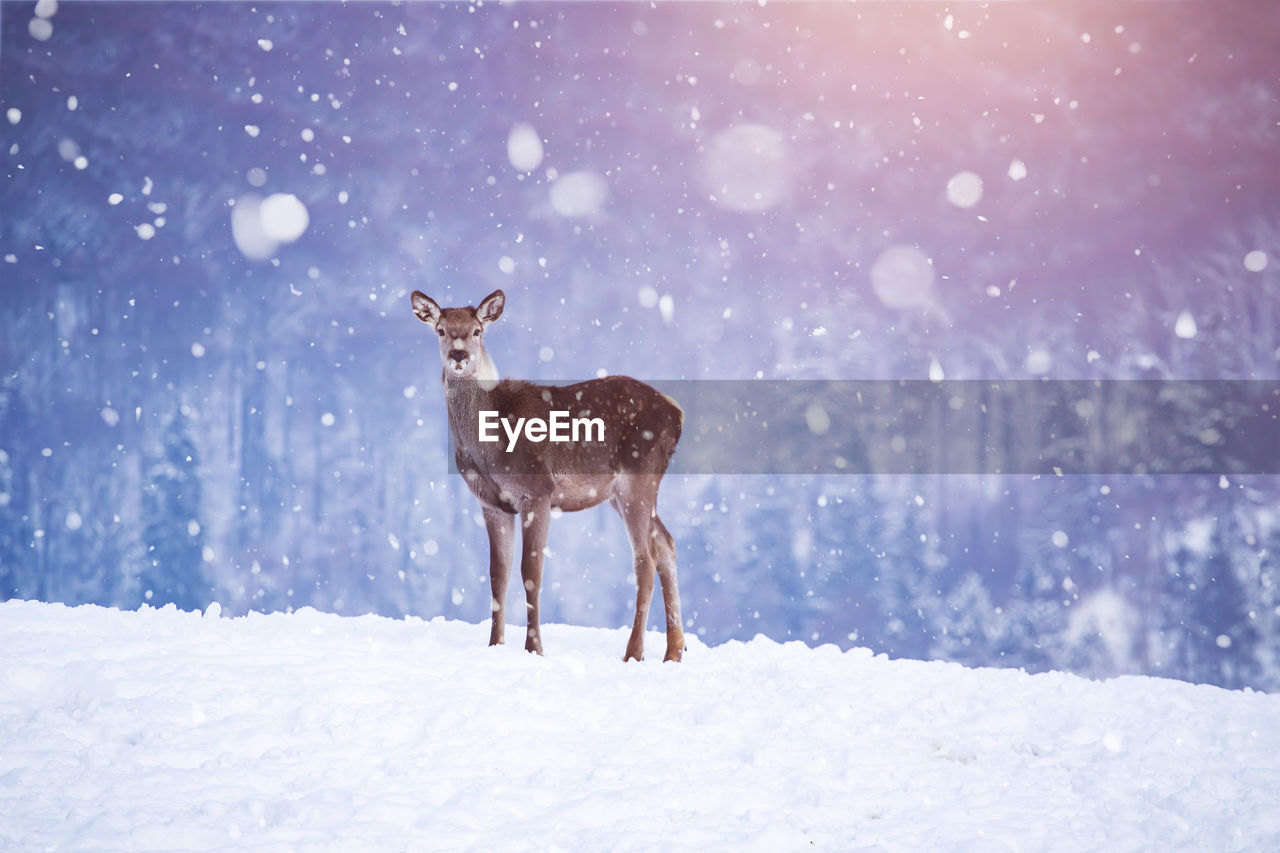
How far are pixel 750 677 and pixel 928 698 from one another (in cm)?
130

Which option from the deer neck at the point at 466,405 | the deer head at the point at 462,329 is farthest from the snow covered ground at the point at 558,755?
the deer head at the point at 462,329

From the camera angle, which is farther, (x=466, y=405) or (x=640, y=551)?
(x=640, y=551)

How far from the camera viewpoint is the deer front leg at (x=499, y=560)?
22.8ft

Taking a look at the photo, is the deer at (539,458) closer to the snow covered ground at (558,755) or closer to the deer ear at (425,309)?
the deer ear at (425,309)

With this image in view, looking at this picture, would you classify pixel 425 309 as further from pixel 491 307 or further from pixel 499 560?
pixel 499 560

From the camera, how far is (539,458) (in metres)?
6.97

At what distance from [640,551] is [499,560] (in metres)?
1.18

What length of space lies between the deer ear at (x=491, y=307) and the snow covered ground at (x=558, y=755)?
104 inches

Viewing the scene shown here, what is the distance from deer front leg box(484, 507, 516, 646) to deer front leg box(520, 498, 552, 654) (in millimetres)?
301

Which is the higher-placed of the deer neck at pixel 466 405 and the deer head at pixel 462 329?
the deer head at pixel 462 329

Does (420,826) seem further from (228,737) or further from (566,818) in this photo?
(228,737)

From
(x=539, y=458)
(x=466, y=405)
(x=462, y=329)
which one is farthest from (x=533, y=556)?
(x=462, y=329)

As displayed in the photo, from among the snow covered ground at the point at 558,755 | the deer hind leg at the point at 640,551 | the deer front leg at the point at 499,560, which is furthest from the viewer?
the deer hind leg at the point at 640,551

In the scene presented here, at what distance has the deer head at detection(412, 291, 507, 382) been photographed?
6.83 m
